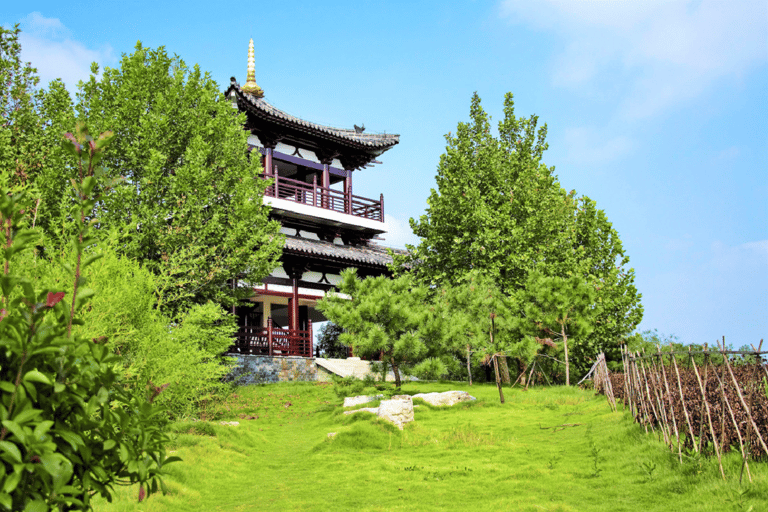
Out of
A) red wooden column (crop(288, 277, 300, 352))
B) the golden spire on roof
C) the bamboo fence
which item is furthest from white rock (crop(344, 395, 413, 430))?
the golden spire on roof

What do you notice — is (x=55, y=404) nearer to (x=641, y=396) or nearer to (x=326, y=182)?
(x=641, y=396)

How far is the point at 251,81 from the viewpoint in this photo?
2475 centimetres

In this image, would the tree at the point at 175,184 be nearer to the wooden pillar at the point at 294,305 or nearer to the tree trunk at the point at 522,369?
the wooden pillar at the point at 294,305

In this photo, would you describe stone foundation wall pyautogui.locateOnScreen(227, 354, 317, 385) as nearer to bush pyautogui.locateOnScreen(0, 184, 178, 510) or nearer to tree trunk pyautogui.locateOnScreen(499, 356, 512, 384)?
tree trunk pyautogui.locateOnScreen(499, 356, 512, 384)

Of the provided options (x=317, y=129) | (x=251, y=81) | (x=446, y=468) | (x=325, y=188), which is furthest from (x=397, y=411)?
(x=251, y=81)

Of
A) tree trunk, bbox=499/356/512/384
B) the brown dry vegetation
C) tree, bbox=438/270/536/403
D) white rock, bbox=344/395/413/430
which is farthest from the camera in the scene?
tree trunk, bbox=499/356/512/384

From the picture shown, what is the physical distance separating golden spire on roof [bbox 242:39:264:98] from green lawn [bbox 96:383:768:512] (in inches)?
589

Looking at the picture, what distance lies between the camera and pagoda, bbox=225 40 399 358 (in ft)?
68.1

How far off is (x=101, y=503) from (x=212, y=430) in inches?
168

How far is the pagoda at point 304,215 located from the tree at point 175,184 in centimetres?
497

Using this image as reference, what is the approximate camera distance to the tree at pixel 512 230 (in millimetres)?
20000

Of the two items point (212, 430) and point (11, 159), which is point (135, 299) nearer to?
point (212, 430)

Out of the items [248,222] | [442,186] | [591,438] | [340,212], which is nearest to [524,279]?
[442,186]

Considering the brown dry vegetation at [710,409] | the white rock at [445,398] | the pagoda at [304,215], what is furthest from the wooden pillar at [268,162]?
the brown dry vegetation at [710,409]
